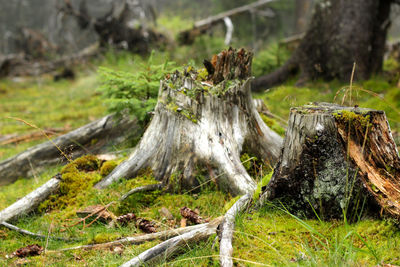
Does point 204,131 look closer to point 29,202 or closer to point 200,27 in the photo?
point 29,202

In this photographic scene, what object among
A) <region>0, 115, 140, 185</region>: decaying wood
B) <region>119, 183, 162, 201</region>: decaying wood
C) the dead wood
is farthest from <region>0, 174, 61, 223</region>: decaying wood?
the dead wood

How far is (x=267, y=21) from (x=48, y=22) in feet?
70.7

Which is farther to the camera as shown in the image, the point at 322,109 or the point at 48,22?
the point at 48,22

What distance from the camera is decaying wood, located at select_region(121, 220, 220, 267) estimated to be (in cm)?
231

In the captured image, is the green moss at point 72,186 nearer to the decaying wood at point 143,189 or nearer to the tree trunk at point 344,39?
the decaying wood at point 143,189

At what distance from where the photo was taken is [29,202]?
3.74 meters

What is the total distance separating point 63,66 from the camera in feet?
58.3

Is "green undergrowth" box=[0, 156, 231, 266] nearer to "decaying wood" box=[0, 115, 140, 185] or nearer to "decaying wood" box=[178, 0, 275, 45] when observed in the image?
"decaying wood" box=[0, 115, 140, 185]

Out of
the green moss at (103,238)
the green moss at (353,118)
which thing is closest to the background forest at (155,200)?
the green moss at (103,238)

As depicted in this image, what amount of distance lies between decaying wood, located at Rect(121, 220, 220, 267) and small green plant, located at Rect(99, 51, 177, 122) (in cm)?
236

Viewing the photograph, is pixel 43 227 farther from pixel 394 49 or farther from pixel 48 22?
pixel 48 22

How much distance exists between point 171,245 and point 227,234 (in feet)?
1.61

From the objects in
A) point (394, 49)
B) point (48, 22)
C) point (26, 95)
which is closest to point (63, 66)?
point (26, 95)

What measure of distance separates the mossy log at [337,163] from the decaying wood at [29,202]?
9.92 feet
